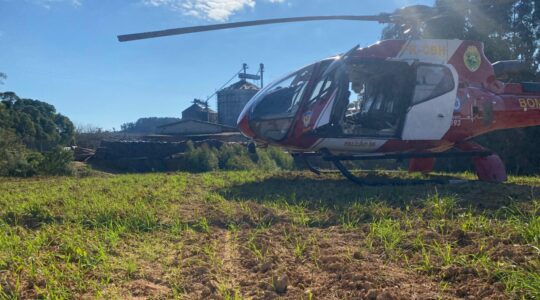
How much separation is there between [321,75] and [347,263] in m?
4.51

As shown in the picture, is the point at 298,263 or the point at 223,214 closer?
the point at 298,263

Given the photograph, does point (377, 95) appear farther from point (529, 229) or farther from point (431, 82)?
point (529, 229)

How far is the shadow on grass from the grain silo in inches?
1419

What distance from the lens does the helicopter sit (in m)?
6.48

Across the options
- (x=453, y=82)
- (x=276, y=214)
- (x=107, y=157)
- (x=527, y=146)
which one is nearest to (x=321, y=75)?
(x=453, y=82)

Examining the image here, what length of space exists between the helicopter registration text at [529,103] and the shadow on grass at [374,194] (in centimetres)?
274

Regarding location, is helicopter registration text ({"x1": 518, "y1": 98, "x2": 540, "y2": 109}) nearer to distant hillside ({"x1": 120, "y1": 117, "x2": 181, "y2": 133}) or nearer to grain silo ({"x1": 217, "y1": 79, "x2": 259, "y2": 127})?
grain silo ({"x1": 217, "y1": 79, "x2": 259, "y2": 127})

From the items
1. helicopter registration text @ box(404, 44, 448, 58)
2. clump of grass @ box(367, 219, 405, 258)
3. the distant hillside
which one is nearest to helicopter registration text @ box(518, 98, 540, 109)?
helicopter registration text @ box(404, 44, 448, 58)

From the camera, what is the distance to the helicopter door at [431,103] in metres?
6.80

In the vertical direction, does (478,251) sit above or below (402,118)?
below

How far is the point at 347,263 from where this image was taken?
2.47 metres

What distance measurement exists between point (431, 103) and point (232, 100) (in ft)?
121

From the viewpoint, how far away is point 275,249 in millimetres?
2840

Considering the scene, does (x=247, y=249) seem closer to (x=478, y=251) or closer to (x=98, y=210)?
(x=478, y=251)
